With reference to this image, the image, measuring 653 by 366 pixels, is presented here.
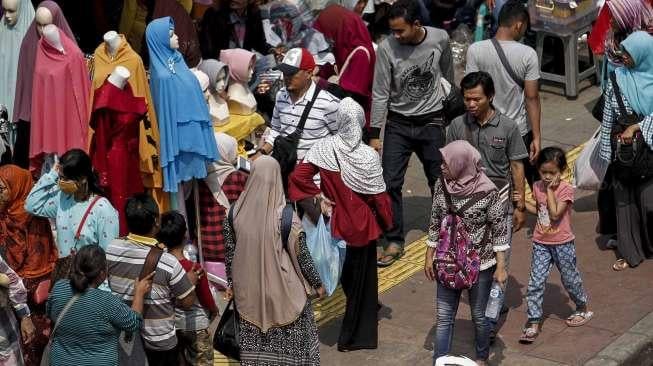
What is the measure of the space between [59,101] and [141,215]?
2.32m

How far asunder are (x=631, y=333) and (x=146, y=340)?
3.30 metres

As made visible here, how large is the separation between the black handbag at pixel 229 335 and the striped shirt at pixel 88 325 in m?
0.80

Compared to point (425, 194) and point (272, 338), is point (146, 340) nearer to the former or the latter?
point (272, 338)

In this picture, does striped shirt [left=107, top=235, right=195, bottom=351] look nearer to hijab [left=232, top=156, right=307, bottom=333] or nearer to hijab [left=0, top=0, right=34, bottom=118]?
hijab [left=232, top=156, right=307, bottom=333]

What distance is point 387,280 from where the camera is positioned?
10.4 metres

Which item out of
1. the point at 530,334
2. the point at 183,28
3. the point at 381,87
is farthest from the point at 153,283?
the point at 183,28

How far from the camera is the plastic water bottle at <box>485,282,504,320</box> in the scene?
341 inches

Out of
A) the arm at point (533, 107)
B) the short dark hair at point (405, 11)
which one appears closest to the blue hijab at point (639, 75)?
the arm at point (533, 107)

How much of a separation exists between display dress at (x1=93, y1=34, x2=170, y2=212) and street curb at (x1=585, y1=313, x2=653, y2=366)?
3.21m

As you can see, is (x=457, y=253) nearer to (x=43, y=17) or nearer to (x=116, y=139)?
(x=116, y=139)

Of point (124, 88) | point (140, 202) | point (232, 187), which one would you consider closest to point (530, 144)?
point (232, 187)

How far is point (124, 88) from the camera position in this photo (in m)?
9.62

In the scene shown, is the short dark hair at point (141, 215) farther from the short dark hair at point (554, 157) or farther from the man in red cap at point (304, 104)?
the short dark hair at point (554, 157)

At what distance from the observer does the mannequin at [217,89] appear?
1050cm
